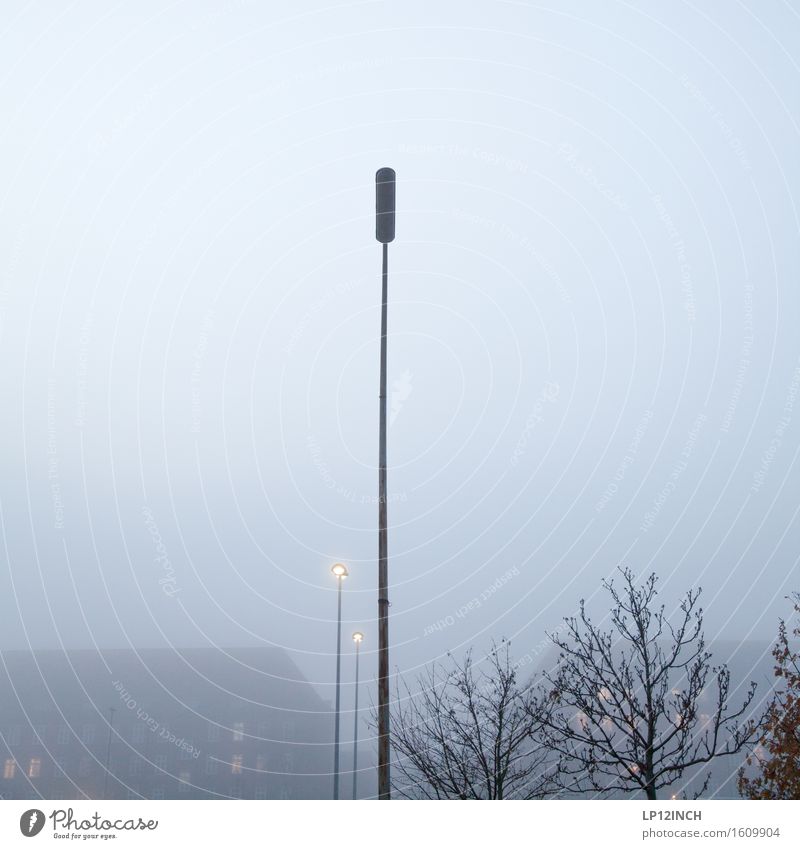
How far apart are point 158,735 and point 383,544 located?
59.9 m

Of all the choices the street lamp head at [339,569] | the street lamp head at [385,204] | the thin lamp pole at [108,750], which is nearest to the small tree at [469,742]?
the street lamp head at [339,569]

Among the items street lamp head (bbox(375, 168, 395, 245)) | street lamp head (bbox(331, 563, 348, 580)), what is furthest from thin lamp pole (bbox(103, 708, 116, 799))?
street lamp head (bbox(375, 168, 395, 245))

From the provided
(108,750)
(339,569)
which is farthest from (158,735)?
(339,569)

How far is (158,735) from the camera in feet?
200

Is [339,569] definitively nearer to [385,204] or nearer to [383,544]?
[383,544]

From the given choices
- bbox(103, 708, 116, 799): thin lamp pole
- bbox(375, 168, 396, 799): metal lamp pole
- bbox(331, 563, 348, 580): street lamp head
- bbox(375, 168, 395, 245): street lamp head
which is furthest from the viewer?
bbox(103, 708, 116, 799): thin lamp pole

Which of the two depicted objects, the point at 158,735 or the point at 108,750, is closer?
the point at 108,750

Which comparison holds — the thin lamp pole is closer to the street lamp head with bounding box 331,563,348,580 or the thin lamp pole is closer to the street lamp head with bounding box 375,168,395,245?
the street lamp head with bounding box 331,563,348,580
